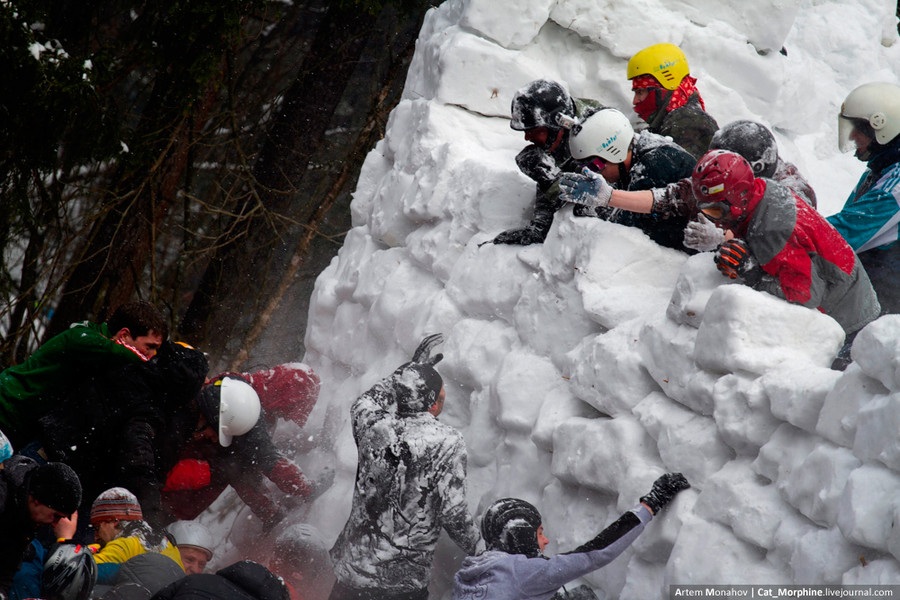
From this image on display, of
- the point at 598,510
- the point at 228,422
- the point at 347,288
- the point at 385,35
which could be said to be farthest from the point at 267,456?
the point at 385,35

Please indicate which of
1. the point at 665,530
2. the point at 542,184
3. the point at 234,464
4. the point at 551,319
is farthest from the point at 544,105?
the point at 234,464

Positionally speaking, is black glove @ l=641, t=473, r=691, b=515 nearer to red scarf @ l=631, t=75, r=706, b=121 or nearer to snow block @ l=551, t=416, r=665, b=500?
snow block @ l=551, t=416, r=665, b=500

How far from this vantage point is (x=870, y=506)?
1.96m

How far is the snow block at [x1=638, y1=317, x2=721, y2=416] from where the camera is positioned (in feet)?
8.66

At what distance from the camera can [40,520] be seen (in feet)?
9.70

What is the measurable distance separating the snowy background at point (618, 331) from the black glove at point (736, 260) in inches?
4.1

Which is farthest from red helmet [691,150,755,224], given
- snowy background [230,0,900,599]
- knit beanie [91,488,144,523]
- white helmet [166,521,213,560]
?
white helmet [166,521,213,560]

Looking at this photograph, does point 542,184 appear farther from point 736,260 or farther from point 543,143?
point 736,260

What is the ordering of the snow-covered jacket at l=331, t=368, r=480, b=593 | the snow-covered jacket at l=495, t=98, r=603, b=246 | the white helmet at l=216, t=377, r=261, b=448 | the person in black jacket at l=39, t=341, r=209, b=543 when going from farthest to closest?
the white helmet at l=216, t=377, r=261, b=448 → the snow-covered jacket at l=495, t=98, r=603, b=246 → the person in black jacket at l=39, t=341, r=209, b=543 → the snow-covered jacket at l=331, t=368, r=480, b=593

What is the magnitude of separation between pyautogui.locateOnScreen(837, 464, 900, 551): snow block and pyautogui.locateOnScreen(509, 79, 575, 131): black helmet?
216 cm

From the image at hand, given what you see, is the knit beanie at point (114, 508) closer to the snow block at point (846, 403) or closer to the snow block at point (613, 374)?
the snow block at point (613, 374)

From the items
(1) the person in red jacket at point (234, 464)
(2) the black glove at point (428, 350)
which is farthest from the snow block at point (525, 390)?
(1) the person in red jacket at point (234, 464)

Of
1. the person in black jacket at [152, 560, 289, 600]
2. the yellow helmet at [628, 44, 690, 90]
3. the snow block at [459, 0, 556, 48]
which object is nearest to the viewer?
the person in black jacket at [152, 560, 289, 600]

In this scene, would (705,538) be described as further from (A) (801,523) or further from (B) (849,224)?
(B) (849,224)
